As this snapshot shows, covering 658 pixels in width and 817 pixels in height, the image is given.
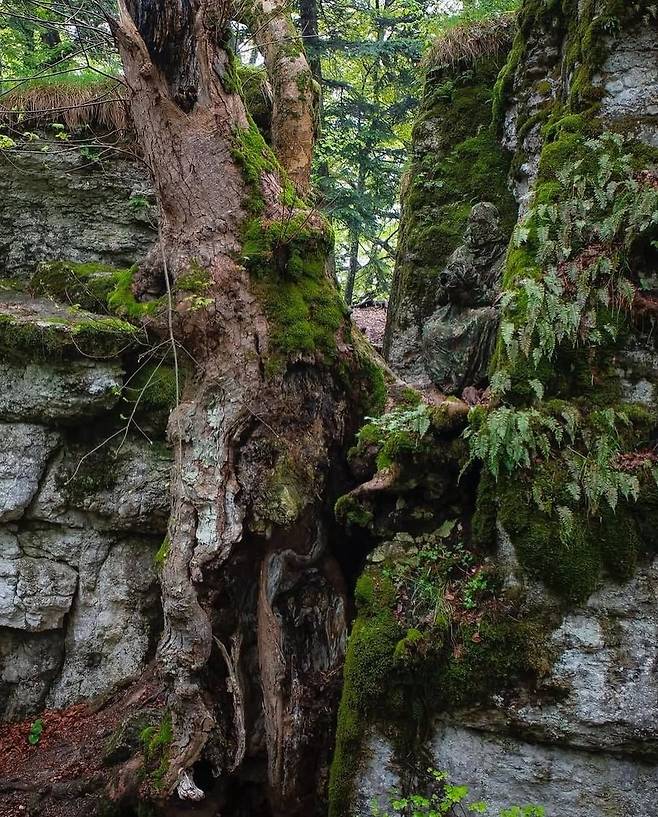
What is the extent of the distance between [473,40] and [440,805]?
966 centimetres

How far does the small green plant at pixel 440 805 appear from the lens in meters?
3.74

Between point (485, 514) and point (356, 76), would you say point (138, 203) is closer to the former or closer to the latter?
point (485, 514)

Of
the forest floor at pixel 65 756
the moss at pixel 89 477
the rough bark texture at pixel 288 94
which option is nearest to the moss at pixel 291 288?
the rough bark texture at pixel 288 94

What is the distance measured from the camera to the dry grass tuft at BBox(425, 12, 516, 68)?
8.78m

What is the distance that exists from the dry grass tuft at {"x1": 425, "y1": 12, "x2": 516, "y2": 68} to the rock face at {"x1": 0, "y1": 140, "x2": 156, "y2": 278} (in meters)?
4.91

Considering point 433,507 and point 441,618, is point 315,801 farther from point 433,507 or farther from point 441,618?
point 433,507

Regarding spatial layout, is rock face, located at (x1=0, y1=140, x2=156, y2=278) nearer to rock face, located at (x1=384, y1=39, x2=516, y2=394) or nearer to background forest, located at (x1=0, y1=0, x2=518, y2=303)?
background forest, located at (x1=0, y1=0, x2=518, y2=303)

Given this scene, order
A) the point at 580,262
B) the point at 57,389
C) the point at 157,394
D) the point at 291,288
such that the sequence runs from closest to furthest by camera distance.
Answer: the point at 580,262
the point at 291,288
the point at 57,389
the point at 157,394

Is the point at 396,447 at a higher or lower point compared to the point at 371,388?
lower

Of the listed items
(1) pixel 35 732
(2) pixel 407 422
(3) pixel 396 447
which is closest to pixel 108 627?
(1) pixel 35 732

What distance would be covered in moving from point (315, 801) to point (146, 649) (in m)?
2.96

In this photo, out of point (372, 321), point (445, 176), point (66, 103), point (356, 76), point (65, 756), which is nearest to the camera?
point (65, 756)

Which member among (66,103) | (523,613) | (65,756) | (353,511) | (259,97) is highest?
(259,97)

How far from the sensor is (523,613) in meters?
4.20
